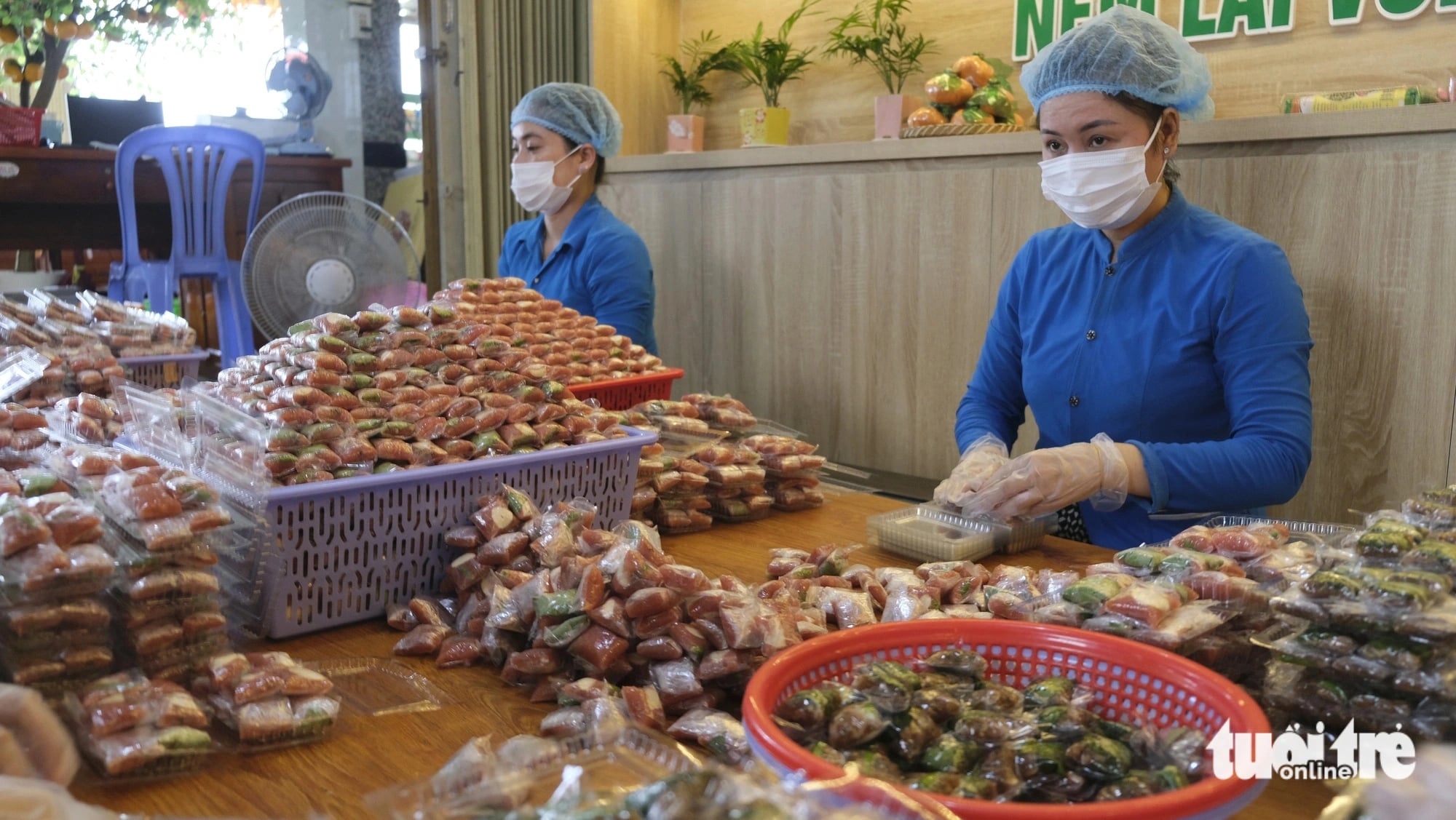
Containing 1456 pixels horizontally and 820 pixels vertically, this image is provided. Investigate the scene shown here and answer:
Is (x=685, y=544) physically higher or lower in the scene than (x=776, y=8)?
lower

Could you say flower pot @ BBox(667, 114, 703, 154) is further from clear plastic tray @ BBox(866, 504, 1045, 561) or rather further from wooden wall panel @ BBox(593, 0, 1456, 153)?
clear plastic tray @ BBox(866, 504, 1045, 561)

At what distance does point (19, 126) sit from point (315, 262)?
2731mm

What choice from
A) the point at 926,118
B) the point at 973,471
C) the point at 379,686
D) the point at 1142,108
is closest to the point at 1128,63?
the point at 1142,108

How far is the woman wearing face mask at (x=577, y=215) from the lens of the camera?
3.23 meters

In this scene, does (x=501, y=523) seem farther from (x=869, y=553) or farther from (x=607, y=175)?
(x=607, y=175)

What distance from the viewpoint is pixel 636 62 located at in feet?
14.9

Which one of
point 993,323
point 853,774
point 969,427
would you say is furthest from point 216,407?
point 993,323

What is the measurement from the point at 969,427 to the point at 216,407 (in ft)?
4.60

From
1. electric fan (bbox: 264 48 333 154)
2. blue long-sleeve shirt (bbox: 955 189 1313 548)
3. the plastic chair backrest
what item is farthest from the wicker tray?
electric fan (bbox: 264 48 333 154)

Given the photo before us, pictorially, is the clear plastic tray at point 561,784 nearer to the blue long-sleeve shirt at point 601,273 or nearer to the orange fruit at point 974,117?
the blue long-sleeve shirt at point 601,273

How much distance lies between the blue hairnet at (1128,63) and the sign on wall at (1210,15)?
734 mm

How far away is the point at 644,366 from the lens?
2162 mm

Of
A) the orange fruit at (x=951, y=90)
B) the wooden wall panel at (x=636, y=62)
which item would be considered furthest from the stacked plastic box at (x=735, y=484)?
the wooden wall panel at (x=636, y=62)

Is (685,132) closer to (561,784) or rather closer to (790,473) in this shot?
(790,473)
